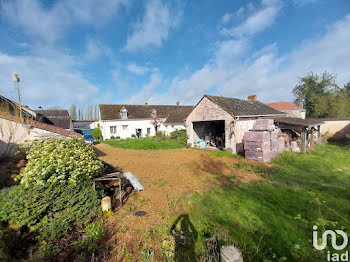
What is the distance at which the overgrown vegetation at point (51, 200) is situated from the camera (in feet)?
11.0

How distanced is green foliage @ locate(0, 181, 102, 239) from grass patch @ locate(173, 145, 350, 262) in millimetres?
2778

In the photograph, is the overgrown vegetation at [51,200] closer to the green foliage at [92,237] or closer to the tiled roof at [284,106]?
the green foliage at [92,237]

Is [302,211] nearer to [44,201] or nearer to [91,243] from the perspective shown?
[91,243]

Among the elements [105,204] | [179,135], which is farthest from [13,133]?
[179,135]

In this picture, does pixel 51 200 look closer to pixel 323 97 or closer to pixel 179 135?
pixel 179 135

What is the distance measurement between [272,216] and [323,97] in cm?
4450

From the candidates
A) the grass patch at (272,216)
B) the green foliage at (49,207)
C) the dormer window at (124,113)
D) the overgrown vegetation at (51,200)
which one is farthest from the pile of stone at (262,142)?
the dormer window at (124,113)

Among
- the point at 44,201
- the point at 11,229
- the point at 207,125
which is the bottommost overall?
the point at 11,229

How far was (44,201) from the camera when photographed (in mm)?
3764

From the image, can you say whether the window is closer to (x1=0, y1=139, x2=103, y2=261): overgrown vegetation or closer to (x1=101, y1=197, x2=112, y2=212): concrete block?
(x1=0, y1=139, x2=103, y2=261): overgrown vegetation

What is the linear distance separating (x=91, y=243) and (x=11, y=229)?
1.64 m

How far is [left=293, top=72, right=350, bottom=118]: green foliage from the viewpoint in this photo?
97.1 feet

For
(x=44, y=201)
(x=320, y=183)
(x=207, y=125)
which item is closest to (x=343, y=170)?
(x=320, y=183)

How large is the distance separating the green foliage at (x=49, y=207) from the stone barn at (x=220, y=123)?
10541mm
